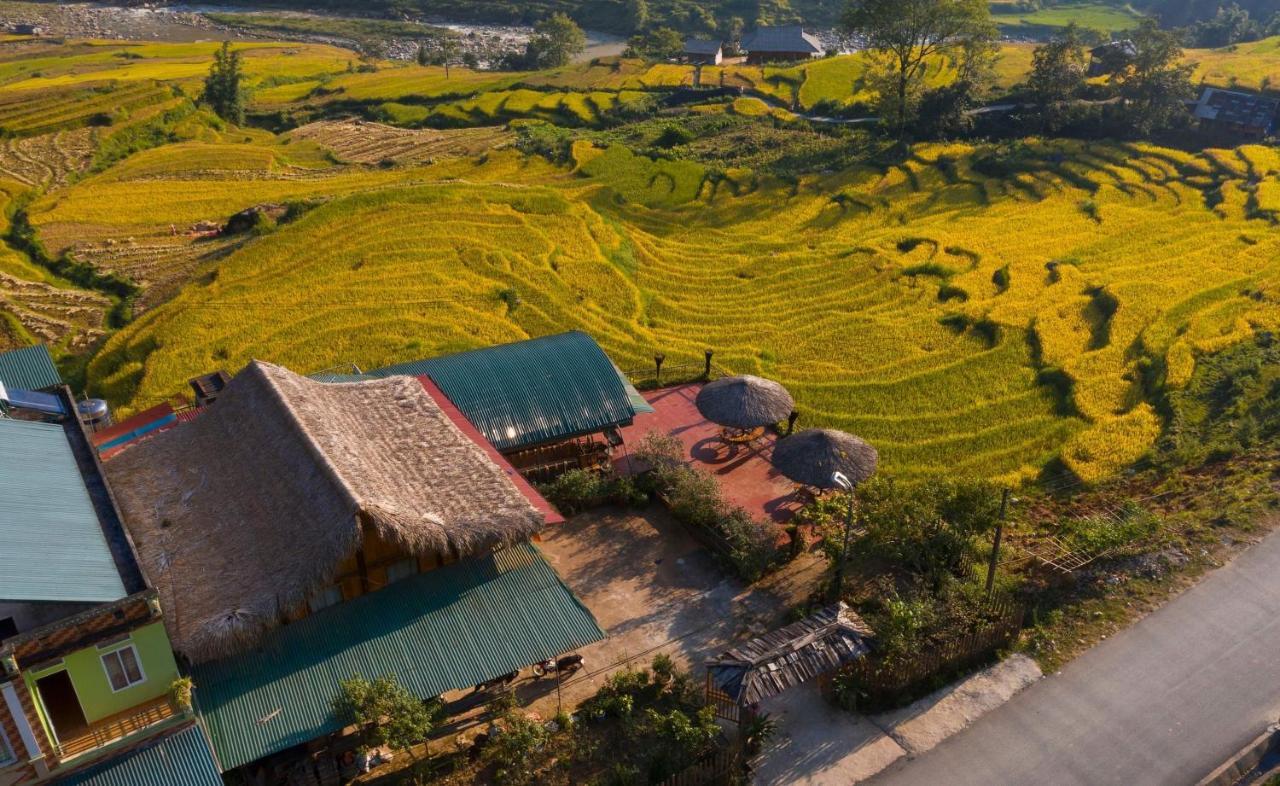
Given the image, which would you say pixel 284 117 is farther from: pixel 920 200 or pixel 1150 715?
pixel 1150 715

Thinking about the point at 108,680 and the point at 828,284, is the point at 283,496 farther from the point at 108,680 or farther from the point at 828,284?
Answer: the point at 828,284

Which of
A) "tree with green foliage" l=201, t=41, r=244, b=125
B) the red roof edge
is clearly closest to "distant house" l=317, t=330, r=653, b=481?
the red roof edge

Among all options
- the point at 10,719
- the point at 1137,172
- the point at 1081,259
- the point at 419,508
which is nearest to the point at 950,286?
the point at 1081,259

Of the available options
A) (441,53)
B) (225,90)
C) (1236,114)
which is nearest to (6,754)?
(1236,114)

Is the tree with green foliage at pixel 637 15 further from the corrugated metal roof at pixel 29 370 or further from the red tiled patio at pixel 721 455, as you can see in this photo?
the corrugated metal roof at pixel 29 370

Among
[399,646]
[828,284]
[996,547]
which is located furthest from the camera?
[828,284]

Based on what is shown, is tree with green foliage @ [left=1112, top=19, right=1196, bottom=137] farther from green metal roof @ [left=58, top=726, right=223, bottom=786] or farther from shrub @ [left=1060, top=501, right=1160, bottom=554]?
green metal roof @ [left=58, top=726, right=223, bottom=786]
